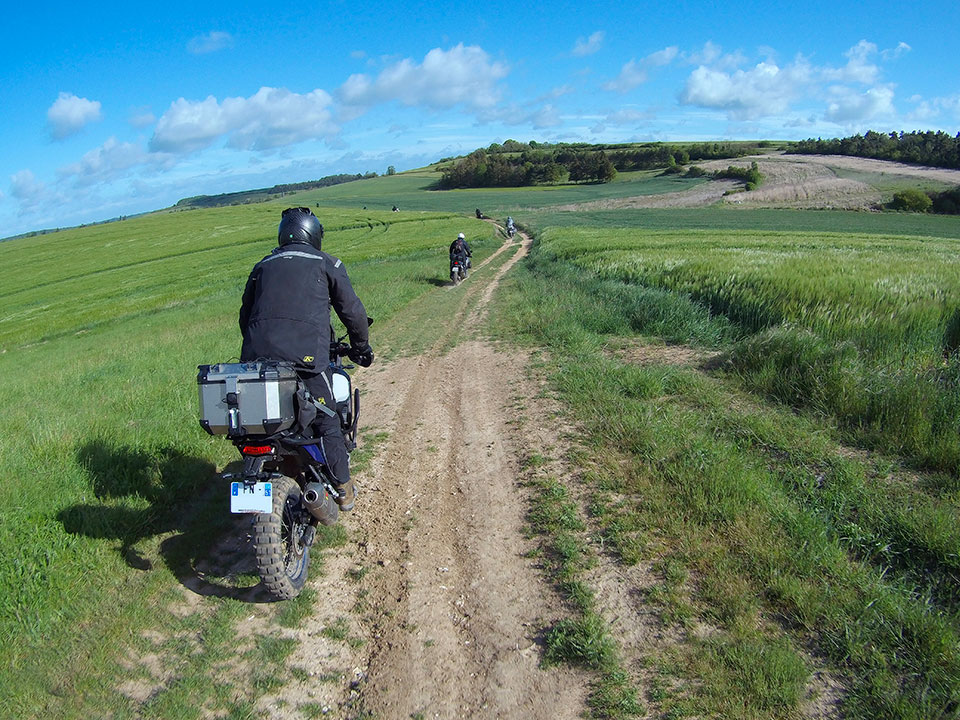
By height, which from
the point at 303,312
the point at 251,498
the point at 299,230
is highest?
the point at 299,230

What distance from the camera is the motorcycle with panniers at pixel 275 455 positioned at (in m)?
3.43

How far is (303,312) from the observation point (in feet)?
12.9

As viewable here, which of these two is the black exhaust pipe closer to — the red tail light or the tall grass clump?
the red tail light

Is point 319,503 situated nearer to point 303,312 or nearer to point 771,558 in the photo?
point 303,312

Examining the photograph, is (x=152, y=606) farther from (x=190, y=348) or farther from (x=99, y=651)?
(x=190, y=348)

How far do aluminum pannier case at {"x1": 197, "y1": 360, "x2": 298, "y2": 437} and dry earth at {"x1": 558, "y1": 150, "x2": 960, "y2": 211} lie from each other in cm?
6628

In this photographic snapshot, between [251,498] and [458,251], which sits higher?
[458,251]

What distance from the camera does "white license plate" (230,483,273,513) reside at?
3.57m

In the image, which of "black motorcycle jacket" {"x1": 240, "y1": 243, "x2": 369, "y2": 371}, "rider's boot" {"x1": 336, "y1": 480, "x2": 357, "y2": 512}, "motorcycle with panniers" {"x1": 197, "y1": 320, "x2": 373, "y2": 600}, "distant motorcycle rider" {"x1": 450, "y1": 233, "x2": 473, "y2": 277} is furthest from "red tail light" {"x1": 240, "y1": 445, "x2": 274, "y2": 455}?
"distant motorcycle rider" {"x1": 450, "y1": 233, "x2": 473, "y2": 277}

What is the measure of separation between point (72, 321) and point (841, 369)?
26354mm

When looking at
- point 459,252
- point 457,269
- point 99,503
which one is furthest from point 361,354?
point 459,252

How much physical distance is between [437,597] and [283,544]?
105 centimetres

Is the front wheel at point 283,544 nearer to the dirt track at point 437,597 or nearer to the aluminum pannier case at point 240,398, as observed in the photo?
the dirt track at point 437,597

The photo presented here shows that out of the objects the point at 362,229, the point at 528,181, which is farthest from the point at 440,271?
the point at 528,181
